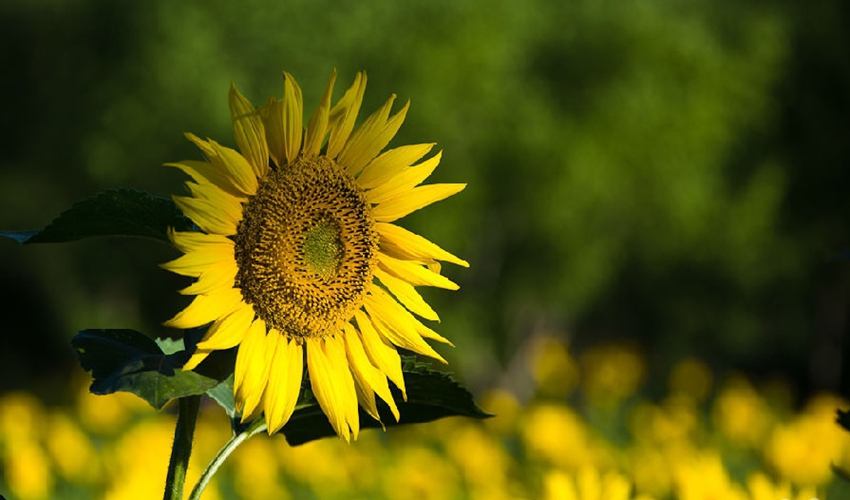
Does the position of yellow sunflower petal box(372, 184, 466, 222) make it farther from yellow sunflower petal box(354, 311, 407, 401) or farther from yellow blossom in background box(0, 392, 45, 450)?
yellow blossom in background box(0, 392, 45, 450)

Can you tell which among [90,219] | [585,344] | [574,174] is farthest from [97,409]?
[585,344]

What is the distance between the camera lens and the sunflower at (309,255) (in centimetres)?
95

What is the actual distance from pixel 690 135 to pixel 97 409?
616 centimetres

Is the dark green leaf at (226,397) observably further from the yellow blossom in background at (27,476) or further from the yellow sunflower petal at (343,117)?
the yellow blossom in background at (27,476)

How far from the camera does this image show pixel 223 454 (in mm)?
986

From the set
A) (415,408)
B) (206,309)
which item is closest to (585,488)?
(415,408)

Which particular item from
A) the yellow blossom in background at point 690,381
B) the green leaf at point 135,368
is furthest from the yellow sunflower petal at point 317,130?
the yellow blossom in background at point 690,381

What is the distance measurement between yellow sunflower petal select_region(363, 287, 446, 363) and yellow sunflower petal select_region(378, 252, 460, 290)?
0.03m

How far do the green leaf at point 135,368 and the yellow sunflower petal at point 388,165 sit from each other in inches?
8.8

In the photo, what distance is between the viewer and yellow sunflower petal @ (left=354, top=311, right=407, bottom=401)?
3.28 ft

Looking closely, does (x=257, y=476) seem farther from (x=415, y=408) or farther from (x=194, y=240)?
(x=194, y=240)

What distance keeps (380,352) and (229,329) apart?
137mm

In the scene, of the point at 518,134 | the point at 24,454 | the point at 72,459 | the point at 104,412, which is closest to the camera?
the point at 24,454

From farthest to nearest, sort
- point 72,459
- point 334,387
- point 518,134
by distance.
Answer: point 518,134 < point 72,459 < point 334,387
